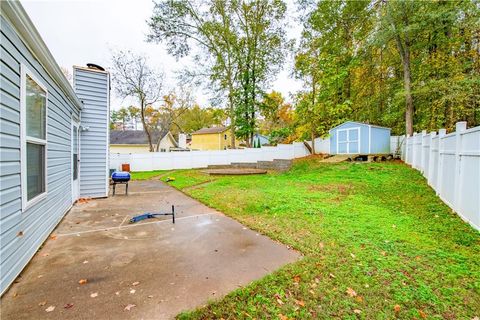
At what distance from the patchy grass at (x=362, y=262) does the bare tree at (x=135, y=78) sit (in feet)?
51.2

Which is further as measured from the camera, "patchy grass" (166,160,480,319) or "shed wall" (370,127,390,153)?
"shed wall" (370,127,390,153)

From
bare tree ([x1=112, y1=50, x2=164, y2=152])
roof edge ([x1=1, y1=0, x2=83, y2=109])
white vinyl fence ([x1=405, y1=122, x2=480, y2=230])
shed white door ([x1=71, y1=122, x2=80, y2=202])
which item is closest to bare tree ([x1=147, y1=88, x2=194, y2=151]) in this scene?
bare tree ([x1=112, y1=50, x2=164, y2=152])

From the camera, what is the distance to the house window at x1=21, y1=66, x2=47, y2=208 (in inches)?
97.4

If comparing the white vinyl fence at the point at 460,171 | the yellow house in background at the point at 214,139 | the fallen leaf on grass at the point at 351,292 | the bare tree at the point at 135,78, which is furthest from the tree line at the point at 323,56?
the fallen leaf on grass at the point at 351,292

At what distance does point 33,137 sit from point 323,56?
16119mm

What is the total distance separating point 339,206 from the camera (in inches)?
201

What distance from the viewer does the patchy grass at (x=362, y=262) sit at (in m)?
1.90

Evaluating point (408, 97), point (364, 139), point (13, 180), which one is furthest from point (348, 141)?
point (13, 180)

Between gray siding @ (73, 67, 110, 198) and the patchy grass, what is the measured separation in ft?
10.7

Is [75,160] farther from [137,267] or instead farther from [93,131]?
[137,267]

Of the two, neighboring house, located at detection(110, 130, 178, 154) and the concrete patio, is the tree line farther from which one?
the concrete patio

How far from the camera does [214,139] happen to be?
1140 inches

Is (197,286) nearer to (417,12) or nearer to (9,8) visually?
(9,8)

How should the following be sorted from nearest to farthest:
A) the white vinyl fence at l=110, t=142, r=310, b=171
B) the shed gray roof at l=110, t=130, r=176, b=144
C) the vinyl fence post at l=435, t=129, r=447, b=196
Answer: the vinyl fence post at l=435, t=129, r=447, b=196 < the white vinyl fence at l=110, t=142, r=310, b=171 < the shed gray roof at l=110, t=130, r=176, b=144
